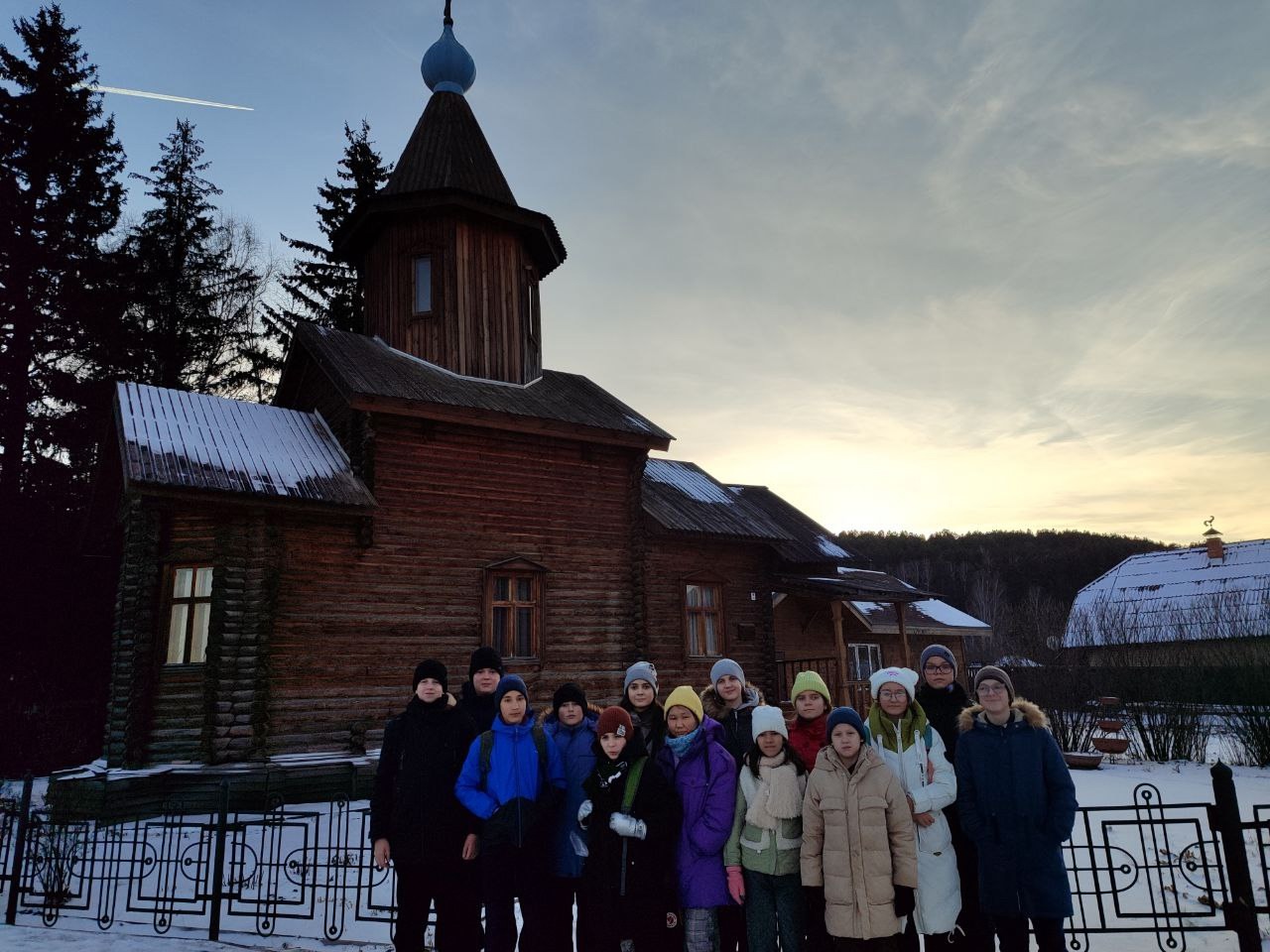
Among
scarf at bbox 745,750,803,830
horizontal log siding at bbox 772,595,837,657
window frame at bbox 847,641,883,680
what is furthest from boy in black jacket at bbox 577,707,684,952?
window frame at bbox 847,641,883,680

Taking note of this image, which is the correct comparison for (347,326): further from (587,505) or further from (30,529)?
(587,505)

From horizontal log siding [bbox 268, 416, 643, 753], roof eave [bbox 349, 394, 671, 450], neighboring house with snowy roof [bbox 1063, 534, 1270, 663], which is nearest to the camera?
horizontal log siding [bbox 268, 416, 643, 753]

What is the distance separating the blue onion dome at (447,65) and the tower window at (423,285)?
560cm

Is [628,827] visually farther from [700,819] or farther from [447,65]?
[447,65]

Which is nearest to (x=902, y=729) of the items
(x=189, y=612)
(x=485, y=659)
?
(x=485, y=659)

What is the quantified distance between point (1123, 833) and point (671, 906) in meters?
7.30

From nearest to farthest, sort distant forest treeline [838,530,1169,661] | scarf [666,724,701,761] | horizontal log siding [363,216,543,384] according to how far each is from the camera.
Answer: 1. scarf [666,724,701,761]
2. horizontal log siding [363,216,543,384]
3. distant forest treeline [838,530,1169,661]

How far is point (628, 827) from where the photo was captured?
421cm

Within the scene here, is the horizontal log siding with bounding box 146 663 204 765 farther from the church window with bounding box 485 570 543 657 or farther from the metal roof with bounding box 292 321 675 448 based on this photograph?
the metal roof with bounding box 292 321 675 448

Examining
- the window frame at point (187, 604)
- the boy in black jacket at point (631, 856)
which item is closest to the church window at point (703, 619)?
the window frame at point (187, 604)

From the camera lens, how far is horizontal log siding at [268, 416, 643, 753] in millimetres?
11719

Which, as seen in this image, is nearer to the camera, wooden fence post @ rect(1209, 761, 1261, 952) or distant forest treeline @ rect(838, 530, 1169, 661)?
wooden fence post @ rect(1209, 761, 1261, 952)

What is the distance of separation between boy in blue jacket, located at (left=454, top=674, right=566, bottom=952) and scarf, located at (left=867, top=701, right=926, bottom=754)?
1.95 meters

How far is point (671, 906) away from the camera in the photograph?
14.2 ft
